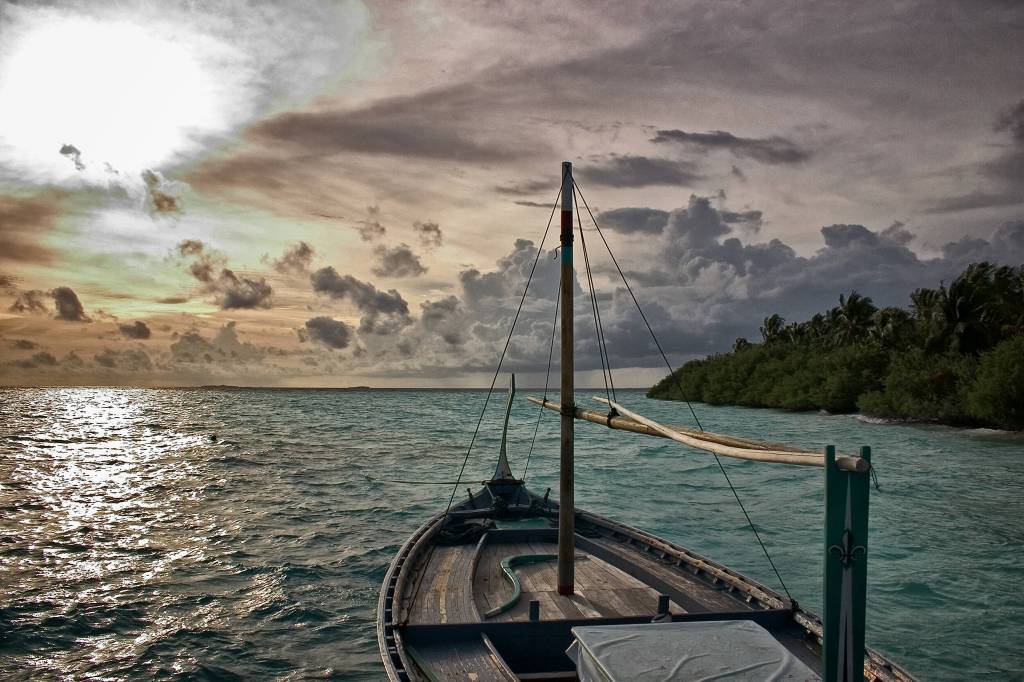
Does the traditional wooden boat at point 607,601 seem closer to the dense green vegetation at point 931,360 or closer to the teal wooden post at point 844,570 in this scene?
the teal wooden post at point 844,570

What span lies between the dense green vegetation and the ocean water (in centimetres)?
696

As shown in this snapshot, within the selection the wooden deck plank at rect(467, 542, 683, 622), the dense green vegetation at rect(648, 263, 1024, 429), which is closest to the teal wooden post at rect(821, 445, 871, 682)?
the wooden deck plank at rect(467, 542, 683, 622)

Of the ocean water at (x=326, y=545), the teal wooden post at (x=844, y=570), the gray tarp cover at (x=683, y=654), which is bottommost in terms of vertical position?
the ocean water at (x=326, y=545)

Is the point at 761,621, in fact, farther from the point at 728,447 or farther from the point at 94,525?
the point at 94,525

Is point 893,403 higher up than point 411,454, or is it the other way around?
point 893,403

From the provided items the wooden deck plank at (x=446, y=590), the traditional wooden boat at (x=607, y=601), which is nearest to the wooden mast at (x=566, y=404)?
the traditional wooden boat at (x=607, y=601)

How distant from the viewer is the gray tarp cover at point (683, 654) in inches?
261

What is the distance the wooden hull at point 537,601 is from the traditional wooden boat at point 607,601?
0.03 metres

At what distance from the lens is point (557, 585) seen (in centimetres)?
1167

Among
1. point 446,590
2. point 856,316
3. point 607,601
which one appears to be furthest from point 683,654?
point 856,316

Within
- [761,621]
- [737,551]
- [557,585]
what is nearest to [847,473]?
[761,621]

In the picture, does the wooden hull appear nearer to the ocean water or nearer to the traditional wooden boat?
the traditional wooden boat

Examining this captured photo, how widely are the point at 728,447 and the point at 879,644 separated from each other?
41.7 feet

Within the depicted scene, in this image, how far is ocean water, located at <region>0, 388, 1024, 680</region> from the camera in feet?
49.1
